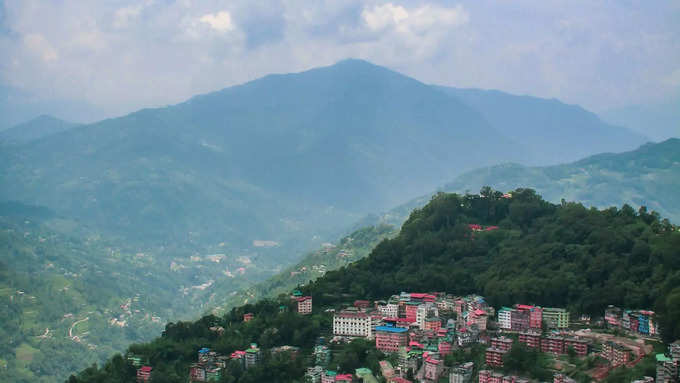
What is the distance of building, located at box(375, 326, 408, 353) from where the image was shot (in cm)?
3762

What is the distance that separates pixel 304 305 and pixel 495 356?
14075 mm

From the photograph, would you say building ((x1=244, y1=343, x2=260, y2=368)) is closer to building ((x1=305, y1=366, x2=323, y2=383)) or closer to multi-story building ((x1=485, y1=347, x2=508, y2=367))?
building ((x1=305, y1=366, x2=323, y2=383))

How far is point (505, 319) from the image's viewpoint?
38562mm

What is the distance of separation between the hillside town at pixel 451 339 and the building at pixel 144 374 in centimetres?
5

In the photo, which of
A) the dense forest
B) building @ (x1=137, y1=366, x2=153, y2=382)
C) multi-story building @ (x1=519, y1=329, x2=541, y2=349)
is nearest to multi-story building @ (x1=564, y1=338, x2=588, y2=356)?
multi-story building @ (x1=519, y1=329, x2=541, y2=349)

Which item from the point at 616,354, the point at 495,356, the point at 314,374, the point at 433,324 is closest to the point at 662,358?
the point at 616,354

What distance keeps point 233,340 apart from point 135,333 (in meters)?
36.7

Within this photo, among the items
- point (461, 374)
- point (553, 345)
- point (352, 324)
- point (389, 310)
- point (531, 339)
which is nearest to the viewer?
point (461, 374)

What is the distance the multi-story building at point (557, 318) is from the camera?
124ft

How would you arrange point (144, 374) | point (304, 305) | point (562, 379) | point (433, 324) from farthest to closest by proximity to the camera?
point (304, 305)
point (433, 324)
point (144, 374)
point (562, 379)

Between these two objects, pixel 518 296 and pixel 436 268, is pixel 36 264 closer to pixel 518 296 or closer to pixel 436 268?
pixel 436 268

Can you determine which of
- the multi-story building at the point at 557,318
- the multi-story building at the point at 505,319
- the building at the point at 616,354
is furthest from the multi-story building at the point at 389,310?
the building at the point at 616,354

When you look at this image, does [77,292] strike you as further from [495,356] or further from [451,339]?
[495,356]

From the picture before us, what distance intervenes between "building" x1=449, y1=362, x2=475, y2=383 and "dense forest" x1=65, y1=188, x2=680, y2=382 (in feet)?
7.51
